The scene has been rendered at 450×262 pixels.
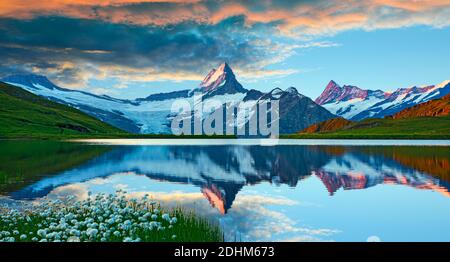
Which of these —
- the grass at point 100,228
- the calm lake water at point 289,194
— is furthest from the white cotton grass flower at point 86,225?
the calm lake water at point 289,194

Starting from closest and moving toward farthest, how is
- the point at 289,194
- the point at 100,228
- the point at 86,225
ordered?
1. the point at 100,228
2. the point at 86,225
3. the point at 289,194

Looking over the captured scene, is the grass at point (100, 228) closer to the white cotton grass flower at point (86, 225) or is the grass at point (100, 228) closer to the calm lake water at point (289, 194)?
the white cotton grass flower at point (86, 225)

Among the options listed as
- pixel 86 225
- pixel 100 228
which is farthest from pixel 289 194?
pixel 100 228

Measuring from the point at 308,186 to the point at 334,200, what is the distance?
8767mm

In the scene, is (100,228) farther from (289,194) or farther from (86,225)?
(289,194)

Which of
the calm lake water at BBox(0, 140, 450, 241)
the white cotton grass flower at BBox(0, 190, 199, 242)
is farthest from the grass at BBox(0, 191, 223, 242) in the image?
the calm lake water at BBox(0, 140, 450, 241)

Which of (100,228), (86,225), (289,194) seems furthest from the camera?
(289,194)

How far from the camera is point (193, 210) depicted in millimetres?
32031

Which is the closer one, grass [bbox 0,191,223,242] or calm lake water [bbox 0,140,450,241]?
grass [bbox 0,191,223,242]

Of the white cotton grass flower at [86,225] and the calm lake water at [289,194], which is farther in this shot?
the calm lake water at [289,194]

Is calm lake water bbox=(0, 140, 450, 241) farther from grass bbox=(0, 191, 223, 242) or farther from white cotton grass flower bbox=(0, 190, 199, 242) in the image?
white cotton grass flower bbox=(0, 190, 199, 242)
